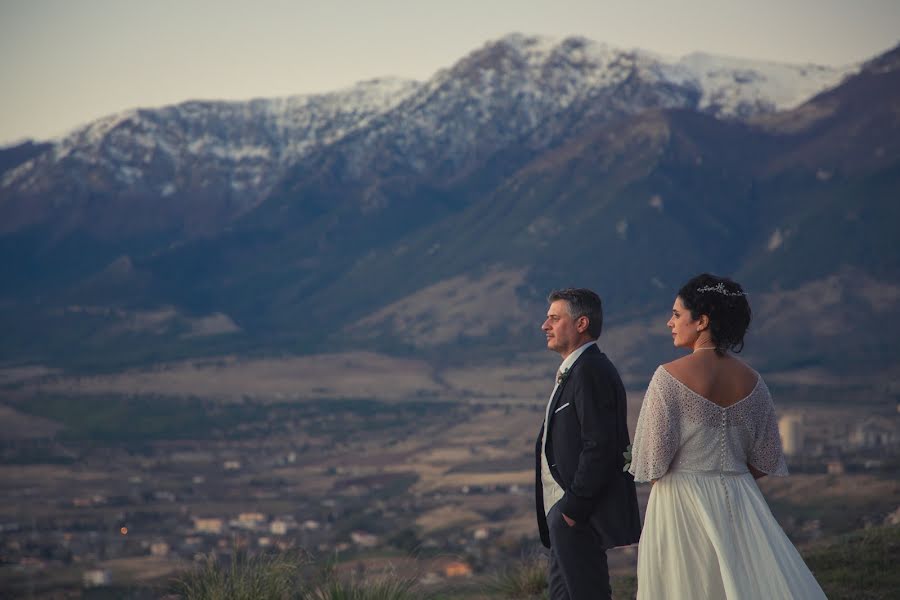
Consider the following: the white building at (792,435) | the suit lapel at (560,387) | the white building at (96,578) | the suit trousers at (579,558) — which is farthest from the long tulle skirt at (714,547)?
the white building at (792,435)

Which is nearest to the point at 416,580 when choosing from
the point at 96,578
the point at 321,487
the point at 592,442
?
the point at 592,442

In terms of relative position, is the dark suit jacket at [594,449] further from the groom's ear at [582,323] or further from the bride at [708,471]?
the bride at [708,471]

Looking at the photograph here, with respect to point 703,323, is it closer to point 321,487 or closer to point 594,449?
point 594,449

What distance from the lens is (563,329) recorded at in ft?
31.2

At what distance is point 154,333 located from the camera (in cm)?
19450

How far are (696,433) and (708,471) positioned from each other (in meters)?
0.26

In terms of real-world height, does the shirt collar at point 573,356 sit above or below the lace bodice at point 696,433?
above

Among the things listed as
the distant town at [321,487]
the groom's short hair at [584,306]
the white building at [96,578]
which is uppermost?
the groom's short hair at [584,306]

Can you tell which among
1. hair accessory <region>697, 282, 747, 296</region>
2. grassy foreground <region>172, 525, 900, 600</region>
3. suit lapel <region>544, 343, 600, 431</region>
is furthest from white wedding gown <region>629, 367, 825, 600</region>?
grassy foreground <region>172, 525, 900, 600</region>

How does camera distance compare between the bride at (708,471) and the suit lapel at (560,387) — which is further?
the suit lapel at (560,387)

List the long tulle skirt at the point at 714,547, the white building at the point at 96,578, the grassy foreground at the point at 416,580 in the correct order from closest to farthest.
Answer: the long tulle skirt at the point at 714,547
the grassy foreground at the point at 416,580
the white building at the point at 96,578

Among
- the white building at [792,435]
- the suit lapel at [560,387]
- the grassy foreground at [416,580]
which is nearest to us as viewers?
the suit lapel at [560,387]

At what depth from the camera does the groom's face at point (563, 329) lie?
31.2 feet

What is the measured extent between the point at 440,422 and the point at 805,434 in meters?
39.3
